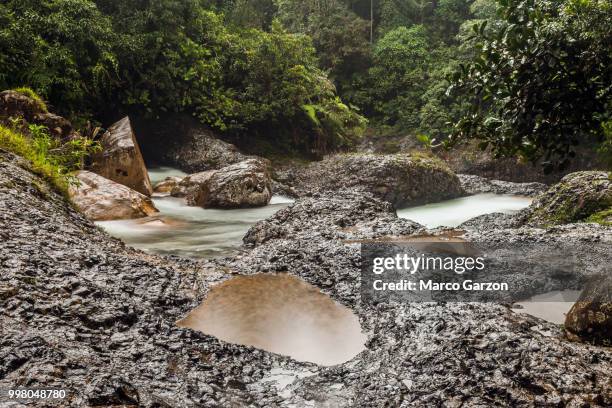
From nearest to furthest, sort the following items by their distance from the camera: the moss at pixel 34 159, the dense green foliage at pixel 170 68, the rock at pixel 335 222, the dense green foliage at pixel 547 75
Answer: the dense green foliage at pixel 547 75 < the moss at pixel 34 159 < the rock at pixel 335 222 < the dense green foliage at pixel 170 68

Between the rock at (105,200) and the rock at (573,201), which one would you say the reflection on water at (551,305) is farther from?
the rock at (105,200)

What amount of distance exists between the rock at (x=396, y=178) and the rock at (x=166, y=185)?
3548mm

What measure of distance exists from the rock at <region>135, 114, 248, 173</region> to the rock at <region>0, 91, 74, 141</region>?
4.87 metres

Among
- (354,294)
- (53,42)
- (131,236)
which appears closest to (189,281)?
(354,294)

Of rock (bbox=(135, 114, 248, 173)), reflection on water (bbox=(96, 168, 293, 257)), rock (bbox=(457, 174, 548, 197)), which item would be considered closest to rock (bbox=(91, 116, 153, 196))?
reflection on water (bbox=(96, 168, 293, 257))

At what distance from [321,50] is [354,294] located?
65.8ft

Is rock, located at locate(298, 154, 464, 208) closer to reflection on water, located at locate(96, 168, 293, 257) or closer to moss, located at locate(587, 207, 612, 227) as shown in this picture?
reflection on water, located at locate(96, 168, 293, 257)

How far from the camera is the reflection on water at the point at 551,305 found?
3852mm

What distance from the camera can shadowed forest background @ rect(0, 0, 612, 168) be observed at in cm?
248

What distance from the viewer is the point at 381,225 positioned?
6.55 metres

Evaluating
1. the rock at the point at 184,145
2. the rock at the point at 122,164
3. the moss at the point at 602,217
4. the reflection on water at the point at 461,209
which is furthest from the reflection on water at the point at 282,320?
the rock at the point at 184,145

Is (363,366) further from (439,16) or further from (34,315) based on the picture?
(439,16)

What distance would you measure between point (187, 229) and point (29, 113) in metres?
4.39

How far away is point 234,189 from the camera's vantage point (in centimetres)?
1112
